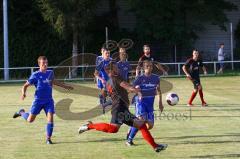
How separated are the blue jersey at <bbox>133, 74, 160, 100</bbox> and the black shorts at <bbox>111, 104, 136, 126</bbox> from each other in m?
1.10

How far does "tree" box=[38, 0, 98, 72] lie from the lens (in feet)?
116

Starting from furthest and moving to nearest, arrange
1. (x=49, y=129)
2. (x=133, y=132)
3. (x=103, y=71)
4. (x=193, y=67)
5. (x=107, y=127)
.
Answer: (x=193, y=67), (x=103, y=71), (x=49, y=129), (x=133, y=132), (x=107, y=127)

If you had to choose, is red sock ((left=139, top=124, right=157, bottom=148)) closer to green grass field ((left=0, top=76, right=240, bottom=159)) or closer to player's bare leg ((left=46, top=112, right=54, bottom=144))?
green grass field ((left=0, top=76, right=240, bottom=159))

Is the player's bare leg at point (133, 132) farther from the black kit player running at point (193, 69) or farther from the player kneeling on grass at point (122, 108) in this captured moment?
the black kit player running at point (193, 69)

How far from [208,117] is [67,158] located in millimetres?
6329

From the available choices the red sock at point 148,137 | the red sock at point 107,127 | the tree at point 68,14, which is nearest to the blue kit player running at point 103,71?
the red sock at point 107,127

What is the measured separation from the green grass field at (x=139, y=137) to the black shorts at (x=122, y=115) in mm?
619

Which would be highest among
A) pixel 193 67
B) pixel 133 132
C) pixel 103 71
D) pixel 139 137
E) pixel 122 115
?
pixel 193 67

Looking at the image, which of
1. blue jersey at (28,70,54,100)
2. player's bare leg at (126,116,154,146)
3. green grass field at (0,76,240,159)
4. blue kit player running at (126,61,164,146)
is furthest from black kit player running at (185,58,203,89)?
player's bare leg at (126,116,154,146)

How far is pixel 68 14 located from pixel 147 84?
→ 24747mm

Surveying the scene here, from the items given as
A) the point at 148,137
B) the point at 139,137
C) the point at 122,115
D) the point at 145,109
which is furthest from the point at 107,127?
the point at 139,137

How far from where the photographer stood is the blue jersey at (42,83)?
12062 mm

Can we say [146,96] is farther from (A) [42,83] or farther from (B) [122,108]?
(A) [42,83]

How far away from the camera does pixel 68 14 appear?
3547 cm
